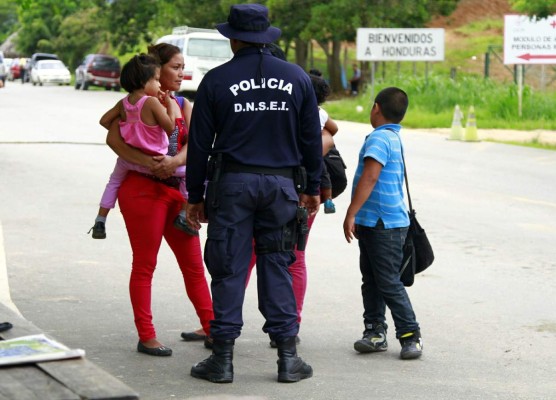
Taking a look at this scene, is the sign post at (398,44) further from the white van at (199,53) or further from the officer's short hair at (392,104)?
the officer's short hair at (392,104)

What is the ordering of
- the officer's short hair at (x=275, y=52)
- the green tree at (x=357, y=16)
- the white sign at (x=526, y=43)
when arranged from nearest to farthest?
the officer's short hair at (x=275, y=52) → the white sign at (x=526, y=43) → the green tree at (x=357, y=16)

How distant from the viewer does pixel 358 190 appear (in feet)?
22.7

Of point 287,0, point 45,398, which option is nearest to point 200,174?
point 45,398

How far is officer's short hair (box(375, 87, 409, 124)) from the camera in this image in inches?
277

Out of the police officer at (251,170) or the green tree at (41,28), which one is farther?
the green tree at (41,28)

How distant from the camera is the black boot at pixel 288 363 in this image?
20.7 feet

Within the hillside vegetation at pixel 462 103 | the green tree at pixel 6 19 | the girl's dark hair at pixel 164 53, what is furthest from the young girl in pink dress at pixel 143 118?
the green tree at pixel 6 19

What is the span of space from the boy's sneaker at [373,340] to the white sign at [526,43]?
2222 cm

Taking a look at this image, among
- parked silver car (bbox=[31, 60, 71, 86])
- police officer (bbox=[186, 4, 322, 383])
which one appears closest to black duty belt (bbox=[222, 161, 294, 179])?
police officer (bbox=[186, 4, 322, 383])

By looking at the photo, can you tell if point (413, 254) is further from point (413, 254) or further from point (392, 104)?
point (392, 104)

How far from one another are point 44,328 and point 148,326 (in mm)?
976

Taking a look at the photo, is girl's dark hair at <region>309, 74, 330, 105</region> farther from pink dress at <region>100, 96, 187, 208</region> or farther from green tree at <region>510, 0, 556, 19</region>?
green tree at <region>510, 0, 556, 19</region>

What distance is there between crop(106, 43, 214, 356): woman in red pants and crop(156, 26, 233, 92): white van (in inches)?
1088

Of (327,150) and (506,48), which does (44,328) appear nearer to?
(327,150)
